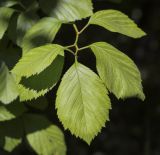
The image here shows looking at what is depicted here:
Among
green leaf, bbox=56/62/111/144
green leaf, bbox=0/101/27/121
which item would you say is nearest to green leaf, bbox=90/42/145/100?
green leaf, bbox=56/62/111/144

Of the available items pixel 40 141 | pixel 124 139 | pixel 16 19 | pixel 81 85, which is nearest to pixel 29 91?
pixel 81 85

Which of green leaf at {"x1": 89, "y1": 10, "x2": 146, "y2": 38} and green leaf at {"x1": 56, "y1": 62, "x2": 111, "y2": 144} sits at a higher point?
green leaf at {"x1": 89, "y1": 10, "x2": 146, "y2": 38}

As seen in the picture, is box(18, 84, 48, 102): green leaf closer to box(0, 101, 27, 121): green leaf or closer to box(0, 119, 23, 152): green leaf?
box(0, 101, 27, 121): green leaf

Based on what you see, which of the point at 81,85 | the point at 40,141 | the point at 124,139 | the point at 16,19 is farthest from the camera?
the point at 124,139

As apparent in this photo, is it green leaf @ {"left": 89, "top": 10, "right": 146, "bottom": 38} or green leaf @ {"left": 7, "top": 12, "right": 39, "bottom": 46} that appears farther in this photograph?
green leaf @ {"left": 7, "top": 12, "right": 39, "bottom": 46}

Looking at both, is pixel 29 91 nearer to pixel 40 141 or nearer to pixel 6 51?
pixel 6 51

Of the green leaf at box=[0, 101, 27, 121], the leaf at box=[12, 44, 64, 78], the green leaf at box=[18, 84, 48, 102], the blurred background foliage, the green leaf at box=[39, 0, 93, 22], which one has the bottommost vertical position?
the blurred background foliage

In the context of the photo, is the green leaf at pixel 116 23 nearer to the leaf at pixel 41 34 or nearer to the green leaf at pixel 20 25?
the leaf at pixel 41 34

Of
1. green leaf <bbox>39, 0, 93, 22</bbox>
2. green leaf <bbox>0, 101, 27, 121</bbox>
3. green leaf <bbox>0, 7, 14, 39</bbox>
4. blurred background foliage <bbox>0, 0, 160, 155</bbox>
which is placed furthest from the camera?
blurred background foliage <bbox>0, 0, 160, 155</bbox>
